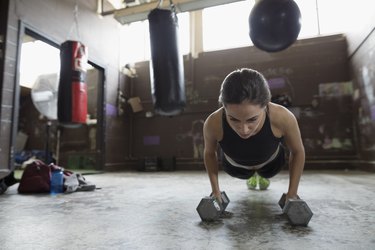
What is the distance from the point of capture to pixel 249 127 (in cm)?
112

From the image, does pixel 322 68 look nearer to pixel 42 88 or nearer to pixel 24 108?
pixel 42 88

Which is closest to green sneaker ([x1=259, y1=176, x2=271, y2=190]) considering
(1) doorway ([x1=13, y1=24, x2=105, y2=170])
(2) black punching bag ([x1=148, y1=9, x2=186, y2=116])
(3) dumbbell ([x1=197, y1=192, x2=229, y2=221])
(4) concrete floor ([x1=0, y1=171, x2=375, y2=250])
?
(4) concrete floor ([x1=0, y1=171, x2=375, y2=250])

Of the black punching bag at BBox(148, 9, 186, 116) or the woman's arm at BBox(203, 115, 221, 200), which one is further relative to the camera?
the black punching bag at BBox(148, 9, 186, 116)

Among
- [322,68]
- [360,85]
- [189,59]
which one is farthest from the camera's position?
[189,59]

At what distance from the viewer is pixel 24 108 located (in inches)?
266

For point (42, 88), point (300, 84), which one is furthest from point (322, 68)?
point (42, 88)

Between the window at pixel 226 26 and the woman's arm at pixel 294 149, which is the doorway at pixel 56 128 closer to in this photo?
the window at pixel 226 26

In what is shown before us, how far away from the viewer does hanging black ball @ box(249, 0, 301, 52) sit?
1.94m

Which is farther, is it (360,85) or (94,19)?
(94,19)

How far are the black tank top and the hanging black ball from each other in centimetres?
97

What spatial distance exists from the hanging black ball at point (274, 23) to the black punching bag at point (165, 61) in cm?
87

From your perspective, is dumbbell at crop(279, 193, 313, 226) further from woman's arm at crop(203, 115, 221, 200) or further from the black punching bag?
the black punching bag

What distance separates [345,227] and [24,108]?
24.3 ft

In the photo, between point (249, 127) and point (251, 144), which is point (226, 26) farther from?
point (249, 127)
